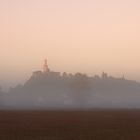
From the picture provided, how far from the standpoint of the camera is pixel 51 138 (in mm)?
42969

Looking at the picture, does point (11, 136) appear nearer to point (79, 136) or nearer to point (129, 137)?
point (79, 136)

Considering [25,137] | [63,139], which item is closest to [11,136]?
[25,137]

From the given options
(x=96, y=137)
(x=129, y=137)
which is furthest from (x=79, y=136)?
(x=129, y=137)

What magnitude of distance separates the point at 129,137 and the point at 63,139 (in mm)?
6247

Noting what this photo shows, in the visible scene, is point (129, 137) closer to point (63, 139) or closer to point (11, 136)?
point (63, 139)

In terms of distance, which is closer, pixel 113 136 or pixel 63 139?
pixel 63 139

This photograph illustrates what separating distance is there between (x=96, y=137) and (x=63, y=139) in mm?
3416

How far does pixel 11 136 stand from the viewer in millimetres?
43844

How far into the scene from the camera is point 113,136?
1757 inches

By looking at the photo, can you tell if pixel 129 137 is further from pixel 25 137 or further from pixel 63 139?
pixel 25 137

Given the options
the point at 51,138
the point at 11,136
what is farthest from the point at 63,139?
the point at 11,136

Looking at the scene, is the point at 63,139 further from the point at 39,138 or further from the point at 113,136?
the point at 113,136

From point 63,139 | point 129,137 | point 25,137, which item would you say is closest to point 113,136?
point 129,137

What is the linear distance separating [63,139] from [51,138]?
1.52 meters
